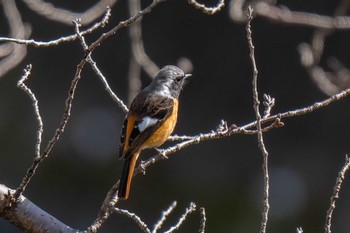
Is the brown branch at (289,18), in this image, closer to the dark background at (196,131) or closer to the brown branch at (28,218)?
the dark background at (196,131)

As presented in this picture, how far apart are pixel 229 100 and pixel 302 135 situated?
2.39ft

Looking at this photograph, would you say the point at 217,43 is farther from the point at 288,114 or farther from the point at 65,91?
Result: the point at 288,114

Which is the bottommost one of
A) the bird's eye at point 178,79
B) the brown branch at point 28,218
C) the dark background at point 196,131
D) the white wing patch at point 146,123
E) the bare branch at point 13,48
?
the dark background at point 196,131

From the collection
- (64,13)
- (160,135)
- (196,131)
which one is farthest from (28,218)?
(196,131)

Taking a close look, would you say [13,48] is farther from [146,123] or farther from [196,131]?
[196,131]

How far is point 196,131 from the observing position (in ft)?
24.0

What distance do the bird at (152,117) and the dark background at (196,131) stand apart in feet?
6.65

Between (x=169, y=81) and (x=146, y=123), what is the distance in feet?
1.63

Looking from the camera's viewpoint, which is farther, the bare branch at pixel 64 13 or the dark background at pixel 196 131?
the dark background at pixel 196 131

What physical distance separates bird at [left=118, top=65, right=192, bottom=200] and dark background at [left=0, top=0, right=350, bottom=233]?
2026 millimetres

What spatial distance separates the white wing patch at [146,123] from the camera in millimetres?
4688

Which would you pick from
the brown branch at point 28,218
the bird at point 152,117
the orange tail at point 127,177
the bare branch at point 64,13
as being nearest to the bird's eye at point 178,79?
the bird at point 152,117

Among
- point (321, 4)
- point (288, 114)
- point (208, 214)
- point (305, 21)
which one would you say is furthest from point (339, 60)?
point (288, 114)

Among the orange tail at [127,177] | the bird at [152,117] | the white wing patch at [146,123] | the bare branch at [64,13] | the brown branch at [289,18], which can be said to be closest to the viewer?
the orange tail at [127,177]
